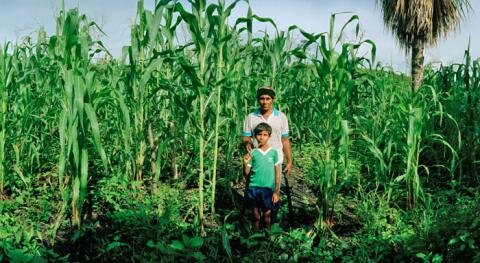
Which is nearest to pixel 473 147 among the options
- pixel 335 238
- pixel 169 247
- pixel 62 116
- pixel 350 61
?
pixel 350 61

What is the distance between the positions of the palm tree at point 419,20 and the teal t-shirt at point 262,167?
11131 millimetres

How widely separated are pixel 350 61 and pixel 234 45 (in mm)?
1557

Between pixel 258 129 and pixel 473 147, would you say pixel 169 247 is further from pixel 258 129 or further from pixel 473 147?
pixel 473 147

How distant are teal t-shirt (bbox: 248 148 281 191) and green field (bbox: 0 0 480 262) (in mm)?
345

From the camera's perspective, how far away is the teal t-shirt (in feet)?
13.6

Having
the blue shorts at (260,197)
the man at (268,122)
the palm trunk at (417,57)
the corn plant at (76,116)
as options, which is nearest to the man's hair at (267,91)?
the man at (268,122)

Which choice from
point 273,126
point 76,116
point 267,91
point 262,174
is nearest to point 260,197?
point 262,174

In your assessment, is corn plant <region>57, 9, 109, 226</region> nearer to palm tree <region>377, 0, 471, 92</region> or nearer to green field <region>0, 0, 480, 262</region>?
green field <region>0, 0, 480, 262</region>

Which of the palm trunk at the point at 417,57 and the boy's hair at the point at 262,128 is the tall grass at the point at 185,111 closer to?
the boy's hair at the point at 262,128

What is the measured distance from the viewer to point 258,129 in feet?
13.4

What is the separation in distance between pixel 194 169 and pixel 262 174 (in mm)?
686

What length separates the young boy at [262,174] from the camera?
412 centimetres

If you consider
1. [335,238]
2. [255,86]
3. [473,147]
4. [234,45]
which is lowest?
[335,238]

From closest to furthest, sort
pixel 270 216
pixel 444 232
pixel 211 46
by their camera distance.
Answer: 1. pixel 444 232
2. pixel 211 46
3. pixel 270 216
